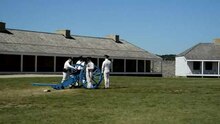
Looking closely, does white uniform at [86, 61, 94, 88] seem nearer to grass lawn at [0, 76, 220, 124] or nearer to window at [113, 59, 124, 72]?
grass lawn at [0, 76, 220, 124]


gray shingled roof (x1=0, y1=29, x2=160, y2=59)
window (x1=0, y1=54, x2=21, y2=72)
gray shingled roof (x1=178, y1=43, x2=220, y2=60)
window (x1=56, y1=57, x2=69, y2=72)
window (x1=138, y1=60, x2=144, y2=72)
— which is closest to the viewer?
window (x1=0, y1=54, x2=21, y2=72)

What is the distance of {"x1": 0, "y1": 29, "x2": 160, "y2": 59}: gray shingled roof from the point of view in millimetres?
45750

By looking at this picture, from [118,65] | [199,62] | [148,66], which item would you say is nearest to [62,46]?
[118,65]

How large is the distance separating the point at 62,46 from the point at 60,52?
2968 mm

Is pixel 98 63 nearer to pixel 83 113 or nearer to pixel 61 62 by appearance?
pixel 61 62

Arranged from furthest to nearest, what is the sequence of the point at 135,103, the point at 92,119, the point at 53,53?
the point at 53,53 → the point at 135,103 → the point at 92,119

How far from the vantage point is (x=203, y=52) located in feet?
195

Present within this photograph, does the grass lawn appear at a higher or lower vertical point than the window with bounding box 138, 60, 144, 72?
lower

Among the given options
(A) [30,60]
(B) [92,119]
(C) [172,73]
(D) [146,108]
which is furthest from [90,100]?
(C) [172,73]

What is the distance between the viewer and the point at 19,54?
44.1 meters

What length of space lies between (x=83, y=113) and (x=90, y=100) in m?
3.64

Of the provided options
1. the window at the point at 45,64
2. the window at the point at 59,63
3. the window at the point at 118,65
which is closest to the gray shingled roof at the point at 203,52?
the window at the point at 118,65

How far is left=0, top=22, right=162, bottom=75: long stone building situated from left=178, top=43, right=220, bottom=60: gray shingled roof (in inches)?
158

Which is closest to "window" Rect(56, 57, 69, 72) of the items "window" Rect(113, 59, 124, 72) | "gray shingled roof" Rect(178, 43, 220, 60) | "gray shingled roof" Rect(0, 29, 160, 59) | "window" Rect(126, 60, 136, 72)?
"gray shingled roof" Rect(0, 29, 160, 59)
